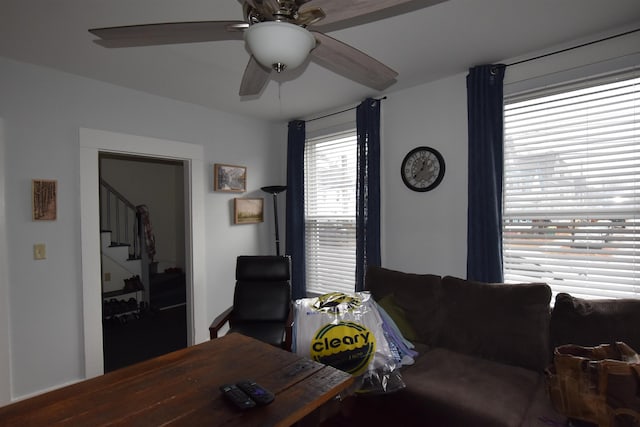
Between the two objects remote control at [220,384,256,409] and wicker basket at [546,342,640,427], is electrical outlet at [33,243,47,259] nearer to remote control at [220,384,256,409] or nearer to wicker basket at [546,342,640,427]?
remote control at [220,384,256,409]

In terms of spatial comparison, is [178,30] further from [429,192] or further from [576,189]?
[576,189]

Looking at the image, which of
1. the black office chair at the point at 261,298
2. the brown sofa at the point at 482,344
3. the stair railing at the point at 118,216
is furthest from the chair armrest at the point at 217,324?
the stair railing at the point at 118,216

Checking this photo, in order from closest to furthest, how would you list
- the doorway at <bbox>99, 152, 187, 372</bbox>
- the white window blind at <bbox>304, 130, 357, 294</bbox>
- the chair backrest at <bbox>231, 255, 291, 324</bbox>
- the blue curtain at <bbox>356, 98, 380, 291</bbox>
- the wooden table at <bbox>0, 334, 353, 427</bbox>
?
the wooden table at <bbox>0, 334, 353, 427</bbox> → the chair backrest at <bbox>231, 255, 291, 324</bbox> → the blue curtain at <bbox>356, 98, 380, 291</bbox> → the white window blind at <bbox>304, 130, 357, 294</bbox> → the doorway at <bbox>99, 152, 187, 372</bbox>

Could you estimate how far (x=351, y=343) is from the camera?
1950 mm

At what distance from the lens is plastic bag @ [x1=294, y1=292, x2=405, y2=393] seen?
1.91 metres

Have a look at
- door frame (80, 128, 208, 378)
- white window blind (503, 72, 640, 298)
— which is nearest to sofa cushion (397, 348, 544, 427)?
white window blind (503, 72, 640, 298)

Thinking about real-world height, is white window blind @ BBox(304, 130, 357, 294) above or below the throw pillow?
above

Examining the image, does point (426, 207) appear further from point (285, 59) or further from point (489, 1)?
point (285, 59)

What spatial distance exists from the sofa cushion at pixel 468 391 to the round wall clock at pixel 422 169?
4.63 ft

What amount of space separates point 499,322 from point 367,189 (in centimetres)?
159

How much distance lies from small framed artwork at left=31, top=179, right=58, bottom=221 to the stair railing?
3.13 meters

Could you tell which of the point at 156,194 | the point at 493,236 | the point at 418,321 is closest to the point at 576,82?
the point at 493,236

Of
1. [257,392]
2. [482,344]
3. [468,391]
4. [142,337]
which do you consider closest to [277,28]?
[257,392]

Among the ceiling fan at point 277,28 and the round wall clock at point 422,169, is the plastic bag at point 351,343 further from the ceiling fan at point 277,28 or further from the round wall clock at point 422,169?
the ceiling fan at point 277,28
